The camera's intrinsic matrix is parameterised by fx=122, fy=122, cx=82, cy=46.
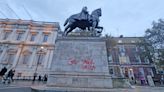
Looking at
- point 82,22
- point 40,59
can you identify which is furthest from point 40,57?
point 82,22

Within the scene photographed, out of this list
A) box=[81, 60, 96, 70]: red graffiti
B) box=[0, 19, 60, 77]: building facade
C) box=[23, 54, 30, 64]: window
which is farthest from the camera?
box=[23, 54, 30, 64]: window

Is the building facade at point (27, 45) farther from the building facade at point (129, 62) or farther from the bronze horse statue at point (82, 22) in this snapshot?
the bronze horse statue at point (82, 22)

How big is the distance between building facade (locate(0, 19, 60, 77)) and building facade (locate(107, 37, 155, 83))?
16.0m

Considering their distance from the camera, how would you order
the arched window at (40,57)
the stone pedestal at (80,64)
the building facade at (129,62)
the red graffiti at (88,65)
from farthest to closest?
1. the building facade at (129,62)
2. the arched window at (40,57)
3. the red graffiti at (88,65)
4. the stone pedestal at (80,64)

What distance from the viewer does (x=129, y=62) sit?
3189cm

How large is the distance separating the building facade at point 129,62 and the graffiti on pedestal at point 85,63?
2164 centimetres

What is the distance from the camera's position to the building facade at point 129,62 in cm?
3012

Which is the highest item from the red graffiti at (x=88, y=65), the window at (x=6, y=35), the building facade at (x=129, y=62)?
the window at (x=6, y=35)

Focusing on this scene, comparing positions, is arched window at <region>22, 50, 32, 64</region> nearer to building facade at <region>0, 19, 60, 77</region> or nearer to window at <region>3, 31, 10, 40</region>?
Answer: building facade at <region>0, 19, 60, 77</region>

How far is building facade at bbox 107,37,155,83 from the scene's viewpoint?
30.1 meters

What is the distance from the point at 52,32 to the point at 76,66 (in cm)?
2751

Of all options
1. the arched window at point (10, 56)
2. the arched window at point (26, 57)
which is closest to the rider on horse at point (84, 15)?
the arched window at point (26, 57)

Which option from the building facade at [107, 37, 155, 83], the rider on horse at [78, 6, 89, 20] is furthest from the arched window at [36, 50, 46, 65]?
the rider on horse at [78, 6, 89, 20]

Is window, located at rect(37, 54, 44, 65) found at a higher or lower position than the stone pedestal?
higher
